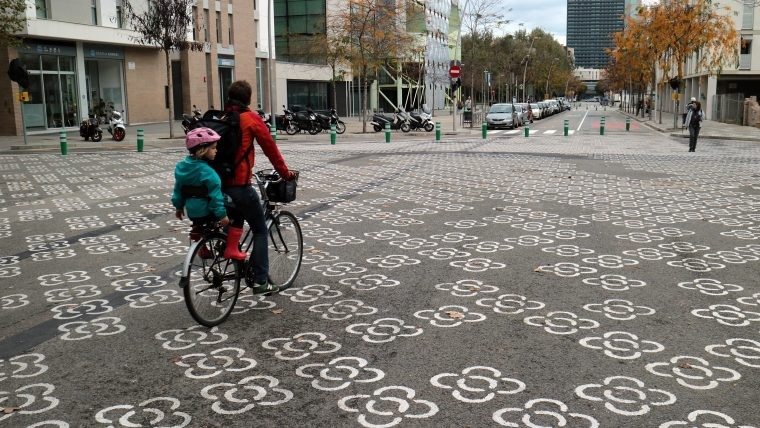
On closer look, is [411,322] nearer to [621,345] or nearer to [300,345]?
[300,345]

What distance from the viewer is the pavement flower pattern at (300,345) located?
5.03 meters

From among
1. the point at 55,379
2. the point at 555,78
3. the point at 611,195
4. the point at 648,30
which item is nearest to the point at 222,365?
the point at 55,379

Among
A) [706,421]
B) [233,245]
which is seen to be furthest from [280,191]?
[706,421]

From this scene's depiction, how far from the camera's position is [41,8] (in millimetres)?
35031

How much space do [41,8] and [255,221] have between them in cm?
3439

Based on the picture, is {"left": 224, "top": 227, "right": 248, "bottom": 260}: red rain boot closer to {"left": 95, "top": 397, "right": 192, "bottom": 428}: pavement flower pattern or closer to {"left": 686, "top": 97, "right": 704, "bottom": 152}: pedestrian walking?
{"left": 95, "top": 397, "right": 192, "bottom": 428}: pavement flower pattern

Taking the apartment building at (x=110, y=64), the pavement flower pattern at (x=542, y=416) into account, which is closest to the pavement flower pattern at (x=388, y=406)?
the pavement flower pattern at (x=542, y=416)

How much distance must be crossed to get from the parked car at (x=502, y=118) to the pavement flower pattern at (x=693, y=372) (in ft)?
129

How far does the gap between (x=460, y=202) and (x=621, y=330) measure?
706 centimetres

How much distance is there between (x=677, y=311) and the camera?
5.97 meters

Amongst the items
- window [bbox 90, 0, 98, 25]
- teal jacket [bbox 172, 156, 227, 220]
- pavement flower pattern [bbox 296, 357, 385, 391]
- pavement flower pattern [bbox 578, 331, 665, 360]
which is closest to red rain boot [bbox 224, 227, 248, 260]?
teal jacket [bbox 172, 156, 227, 220]

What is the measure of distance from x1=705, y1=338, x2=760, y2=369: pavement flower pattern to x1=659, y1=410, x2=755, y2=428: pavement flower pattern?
95 cm

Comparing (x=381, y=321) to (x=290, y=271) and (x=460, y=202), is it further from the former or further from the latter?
(x=460, y=202)

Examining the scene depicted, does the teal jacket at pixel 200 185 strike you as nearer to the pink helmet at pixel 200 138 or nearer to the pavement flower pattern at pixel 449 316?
the pink helmet at pixel 200 138
